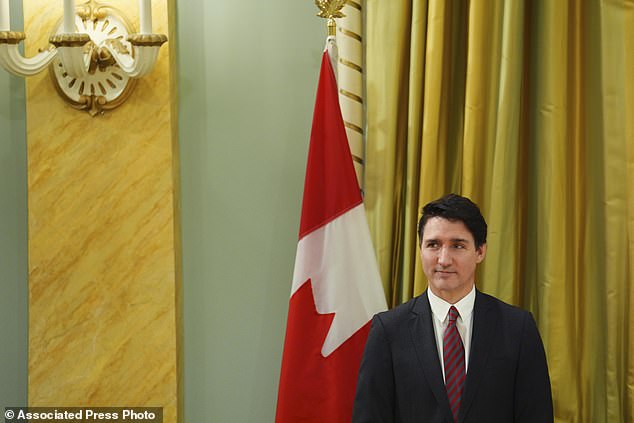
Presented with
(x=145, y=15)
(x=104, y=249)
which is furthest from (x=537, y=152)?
(x=104, y=249)

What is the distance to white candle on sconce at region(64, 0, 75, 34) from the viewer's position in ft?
9.18

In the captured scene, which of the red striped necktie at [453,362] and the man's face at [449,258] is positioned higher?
the man's face at [449,258]

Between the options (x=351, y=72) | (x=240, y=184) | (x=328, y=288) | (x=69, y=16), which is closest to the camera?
(x=69, y=16)

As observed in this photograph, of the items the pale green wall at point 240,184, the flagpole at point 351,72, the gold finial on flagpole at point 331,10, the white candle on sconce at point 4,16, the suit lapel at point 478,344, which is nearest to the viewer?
the suit lapel at point 478,344

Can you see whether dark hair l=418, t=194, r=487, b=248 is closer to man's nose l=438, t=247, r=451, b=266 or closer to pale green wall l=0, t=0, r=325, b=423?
man's nose l=438, t=247, r=451, b=266

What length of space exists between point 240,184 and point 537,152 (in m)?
1.00

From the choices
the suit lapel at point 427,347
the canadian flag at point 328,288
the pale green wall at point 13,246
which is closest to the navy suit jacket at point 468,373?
the suit lapel at point 427,347

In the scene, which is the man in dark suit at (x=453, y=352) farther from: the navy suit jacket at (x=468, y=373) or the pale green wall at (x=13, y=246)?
the pale green wall at (x=13, y=246)

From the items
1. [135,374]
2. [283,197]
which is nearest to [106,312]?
[135,374]

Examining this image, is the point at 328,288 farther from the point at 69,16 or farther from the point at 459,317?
the point at 69,16

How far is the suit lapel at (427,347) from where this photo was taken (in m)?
2.29

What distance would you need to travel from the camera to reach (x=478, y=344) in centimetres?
233

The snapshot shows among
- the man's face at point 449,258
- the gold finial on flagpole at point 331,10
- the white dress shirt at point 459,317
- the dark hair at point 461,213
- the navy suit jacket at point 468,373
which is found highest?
the gold finial on flagpole at point 331,10

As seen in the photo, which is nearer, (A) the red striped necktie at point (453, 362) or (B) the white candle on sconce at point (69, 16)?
(A) the red striped necktie at point (453, 362)
